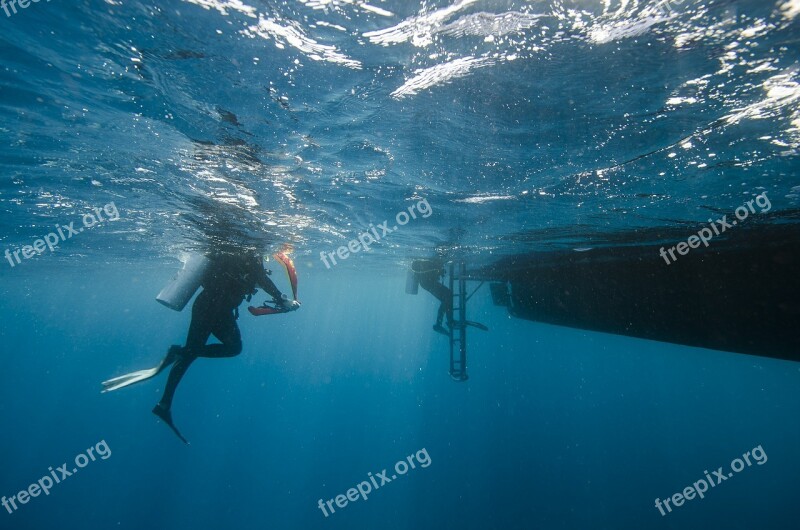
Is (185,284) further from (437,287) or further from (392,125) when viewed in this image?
(437,287)

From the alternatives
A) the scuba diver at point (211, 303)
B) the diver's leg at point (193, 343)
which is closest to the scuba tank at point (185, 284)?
the scuba diver at point (211, 303)

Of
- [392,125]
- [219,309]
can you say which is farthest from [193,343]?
[392,125]

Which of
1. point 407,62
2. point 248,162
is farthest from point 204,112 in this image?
point 407,62

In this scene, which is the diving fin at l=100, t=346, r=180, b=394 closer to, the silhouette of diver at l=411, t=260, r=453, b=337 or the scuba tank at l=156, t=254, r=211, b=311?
the scuba tank at l=156, t=254, r=211, b=311

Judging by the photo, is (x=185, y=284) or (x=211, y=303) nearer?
(x=211, y=303)

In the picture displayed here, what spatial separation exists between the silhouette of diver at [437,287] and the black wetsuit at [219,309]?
293 inches

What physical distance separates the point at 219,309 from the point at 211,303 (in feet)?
0.85

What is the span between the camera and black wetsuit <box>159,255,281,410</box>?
8008mm

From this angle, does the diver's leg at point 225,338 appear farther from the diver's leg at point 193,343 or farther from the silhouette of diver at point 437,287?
the silhouette of diver at point 437,287

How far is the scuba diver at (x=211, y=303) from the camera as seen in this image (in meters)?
7.91

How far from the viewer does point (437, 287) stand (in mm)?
14820

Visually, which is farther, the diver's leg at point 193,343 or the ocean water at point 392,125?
the diver's leg at point 193,343

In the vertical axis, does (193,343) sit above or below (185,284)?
below

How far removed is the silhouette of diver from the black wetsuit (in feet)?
24.4
